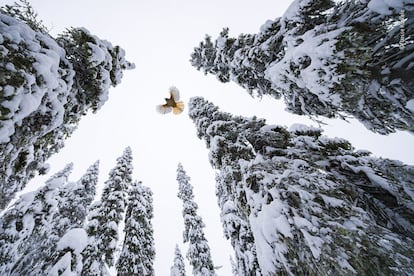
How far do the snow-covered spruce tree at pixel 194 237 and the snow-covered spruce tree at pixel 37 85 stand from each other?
49.5ft

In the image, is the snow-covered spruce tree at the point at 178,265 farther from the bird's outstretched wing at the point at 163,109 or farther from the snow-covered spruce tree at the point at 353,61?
the snow-covered spruce tree at the point at 353,61

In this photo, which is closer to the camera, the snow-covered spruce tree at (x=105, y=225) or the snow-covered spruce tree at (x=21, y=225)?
the snow-covered spruce tree at (x=21, y=225)

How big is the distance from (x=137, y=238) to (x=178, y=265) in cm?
1182

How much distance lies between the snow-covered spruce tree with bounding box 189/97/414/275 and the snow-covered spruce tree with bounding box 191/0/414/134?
968 millimetres

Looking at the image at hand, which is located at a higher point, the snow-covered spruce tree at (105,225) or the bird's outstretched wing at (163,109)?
the bird's outstretched wing at (163,109)

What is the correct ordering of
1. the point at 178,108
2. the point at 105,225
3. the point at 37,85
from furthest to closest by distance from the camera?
the point at 105,225
the point at 178,108
the point at 37,85

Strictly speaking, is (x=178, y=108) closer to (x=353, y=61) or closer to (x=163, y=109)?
(x=163, y=109)

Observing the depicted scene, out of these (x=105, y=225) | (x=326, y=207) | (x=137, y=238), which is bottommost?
(x=326, y=207)

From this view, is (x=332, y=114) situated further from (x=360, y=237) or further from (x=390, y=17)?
(x=360, y=237)

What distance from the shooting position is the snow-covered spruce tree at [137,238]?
12245mm

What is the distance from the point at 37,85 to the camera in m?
3.19

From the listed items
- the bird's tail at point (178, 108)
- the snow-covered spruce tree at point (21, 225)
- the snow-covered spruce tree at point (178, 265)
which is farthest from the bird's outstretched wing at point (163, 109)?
the snow-covered spruce tree at point (178, 265)

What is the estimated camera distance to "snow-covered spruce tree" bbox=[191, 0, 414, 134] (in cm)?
376

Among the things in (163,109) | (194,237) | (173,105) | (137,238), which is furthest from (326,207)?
(194,237)
